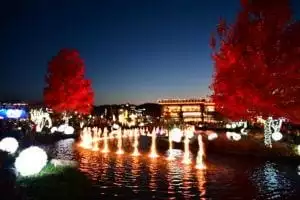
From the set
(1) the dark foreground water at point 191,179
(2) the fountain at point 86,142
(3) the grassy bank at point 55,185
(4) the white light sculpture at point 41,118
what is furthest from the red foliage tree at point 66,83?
(3) the grassy bank at point 55,185

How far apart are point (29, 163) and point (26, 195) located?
3143 mm

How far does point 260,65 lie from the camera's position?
2736 centimetres

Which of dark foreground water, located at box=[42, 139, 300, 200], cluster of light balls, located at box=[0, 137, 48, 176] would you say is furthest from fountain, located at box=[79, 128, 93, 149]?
cluster of light balls, located at box=[0, 137, 48, 176]

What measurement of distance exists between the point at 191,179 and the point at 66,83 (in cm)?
4839

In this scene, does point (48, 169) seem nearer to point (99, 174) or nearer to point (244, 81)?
point (99, 174)

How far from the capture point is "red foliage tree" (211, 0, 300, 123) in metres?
26.6

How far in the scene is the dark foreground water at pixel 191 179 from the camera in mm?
14531

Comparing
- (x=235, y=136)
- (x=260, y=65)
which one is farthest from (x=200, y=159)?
(x=235, y=136)

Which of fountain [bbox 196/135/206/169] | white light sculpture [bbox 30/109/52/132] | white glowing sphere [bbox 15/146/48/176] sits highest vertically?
white light sculpture [bbox 30/109/52/132]

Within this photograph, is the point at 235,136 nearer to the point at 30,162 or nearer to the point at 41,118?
the point at 30,162

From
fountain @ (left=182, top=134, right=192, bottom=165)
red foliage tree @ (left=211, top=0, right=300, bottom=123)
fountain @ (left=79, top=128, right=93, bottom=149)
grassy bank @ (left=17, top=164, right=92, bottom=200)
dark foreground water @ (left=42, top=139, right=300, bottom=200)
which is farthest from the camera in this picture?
fountain @ (left=79, top=128, right=93, bottom=149)

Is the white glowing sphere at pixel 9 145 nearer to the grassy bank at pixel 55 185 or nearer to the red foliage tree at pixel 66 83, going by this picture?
the grassy bank at pixel 55 185

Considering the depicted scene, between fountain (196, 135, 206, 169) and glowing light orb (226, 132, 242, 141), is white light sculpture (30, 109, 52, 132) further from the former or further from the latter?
fountain (196, 135, 206, 169)

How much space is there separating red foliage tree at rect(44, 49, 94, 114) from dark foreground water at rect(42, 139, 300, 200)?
1554 inches
